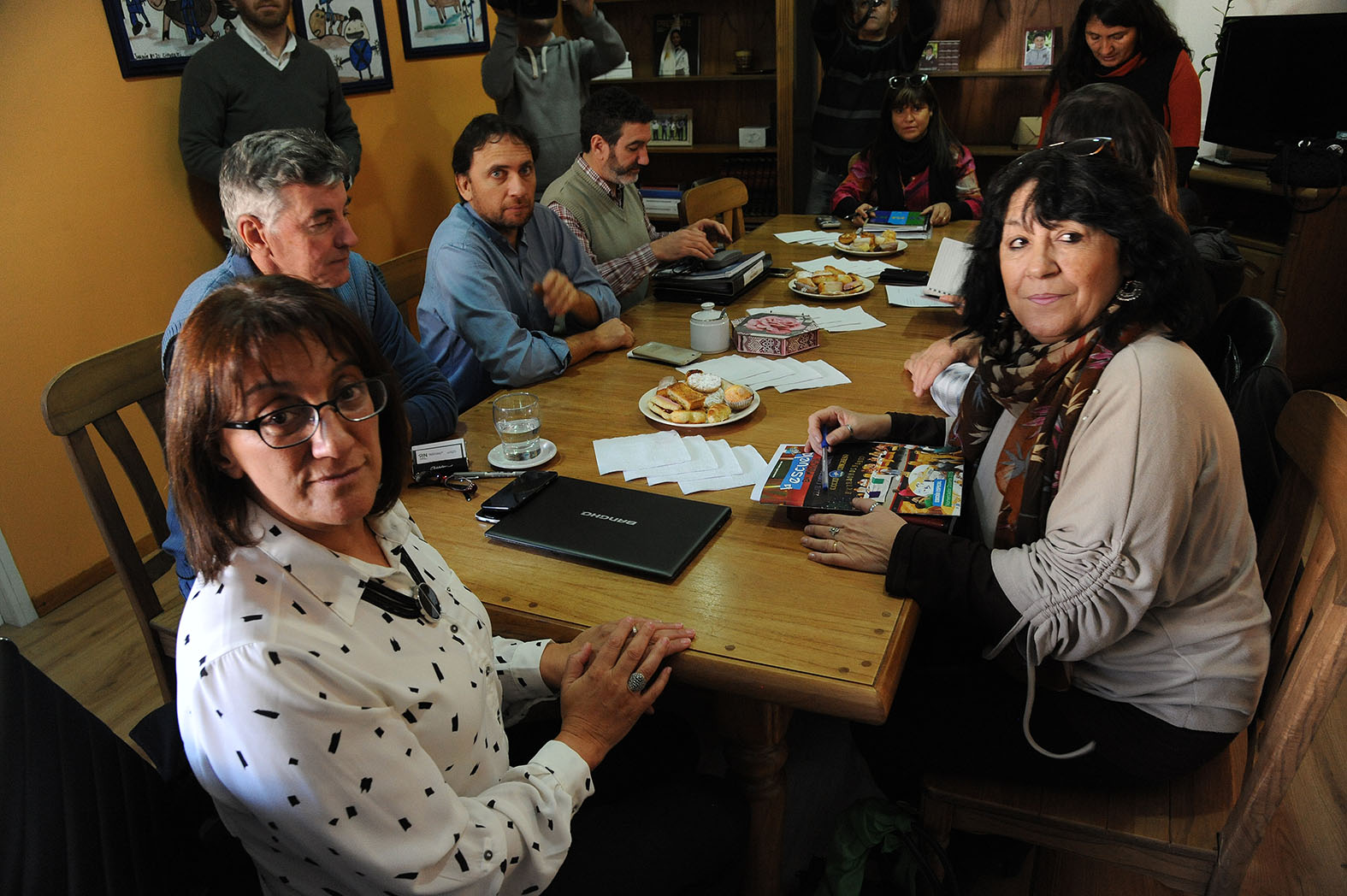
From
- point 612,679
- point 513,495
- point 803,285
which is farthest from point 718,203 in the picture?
point 612,679

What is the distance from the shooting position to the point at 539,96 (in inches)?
156

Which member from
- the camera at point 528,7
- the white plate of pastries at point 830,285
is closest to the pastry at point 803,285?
the white plate of pastries at point 830,285

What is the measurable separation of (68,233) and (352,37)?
1.54 metres

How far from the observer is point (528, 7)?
143 inches

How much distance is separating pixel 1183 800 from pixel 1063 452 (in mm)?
506

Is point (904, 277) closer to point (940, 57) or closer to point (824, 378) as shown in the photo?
point (824, 378)

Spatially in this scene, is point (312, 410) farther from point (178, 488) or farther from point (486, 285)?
point (486, 285)

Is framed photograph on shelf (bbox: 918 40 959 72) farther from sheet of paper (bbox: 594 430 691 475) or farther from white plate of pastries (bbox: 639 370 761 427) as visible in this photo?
sheet of paper (bbox: 594 430 691 475)

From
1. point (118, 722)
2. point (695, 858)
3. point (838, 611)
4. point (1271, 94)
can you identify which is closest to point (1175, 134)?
point (1271, 94)

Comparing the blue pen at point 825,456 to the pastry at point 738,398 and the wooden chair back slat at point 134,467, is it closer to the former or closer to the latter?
the pastry at point 738,398

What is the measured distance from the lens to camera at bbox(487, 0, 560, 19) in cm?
360

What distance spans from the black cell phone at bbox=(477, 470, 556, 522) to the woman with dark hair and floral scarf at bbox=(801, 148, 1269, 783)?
1.51 feet

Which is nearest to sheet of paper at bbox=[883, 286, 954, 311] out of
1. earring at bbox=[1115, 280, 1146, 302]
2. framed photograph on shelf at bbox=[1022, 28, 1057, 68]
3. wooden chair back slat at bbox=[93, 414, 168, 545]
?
earring at bbox=[1115, 280, 1146, 302]

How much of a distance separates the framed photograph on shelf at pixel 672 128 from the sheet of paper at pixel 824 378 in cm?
347
